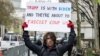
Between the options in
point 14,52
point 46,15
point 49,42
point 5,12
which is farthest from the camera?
point 5,12

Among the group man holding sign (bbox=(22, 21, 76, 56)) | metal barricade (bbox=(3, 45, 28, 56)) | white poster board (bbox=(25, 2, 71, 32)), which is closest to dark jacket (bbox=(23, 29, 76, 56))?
man holding sign (bbox=(22, 21, 76, 56))

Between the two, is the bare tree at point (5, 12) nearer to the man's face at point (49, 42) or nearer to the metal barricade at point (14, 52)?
the metal barricade at point (14, 52)

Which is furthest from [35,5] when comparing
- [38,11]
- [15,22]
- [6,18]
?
[15,22]

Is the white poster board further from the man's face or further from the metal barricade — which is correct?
the metal barricade

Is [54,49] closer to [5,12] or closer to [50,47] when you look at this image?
[50,47]

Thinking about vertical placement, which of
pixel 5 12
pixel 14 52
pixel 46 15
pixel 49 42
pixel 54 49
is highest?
pixel 46 15

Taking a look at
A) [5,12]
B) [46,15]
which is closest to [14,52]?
[46,15]

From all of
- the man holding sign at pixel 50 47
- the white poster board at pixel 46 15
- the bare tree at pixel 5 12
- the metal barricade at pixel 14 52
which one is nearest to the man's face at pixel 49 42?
the man holding sign at pixel 50 47

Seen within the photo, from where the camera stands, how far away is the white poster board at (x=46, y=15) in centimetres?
965

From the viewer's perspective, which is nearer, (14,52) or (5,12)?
(14,52)

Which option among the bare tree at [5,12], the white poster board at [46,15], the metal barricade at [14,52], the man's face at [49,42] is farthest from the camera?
the bare tree at [5,12]

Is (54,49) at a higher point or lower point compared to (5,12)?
lower

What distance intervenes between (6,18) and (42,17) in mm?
72815

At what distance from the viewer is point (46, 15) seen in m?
9.87
